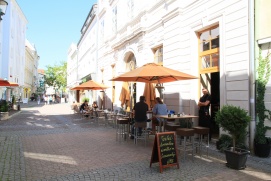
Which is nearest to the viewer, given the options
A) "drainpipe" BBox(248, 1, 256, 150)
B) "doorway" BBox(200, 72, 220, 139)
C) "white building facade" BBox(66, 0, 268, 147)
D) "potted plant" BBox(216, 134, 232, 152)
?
"drainpipe" BBox(248, 1, 256, 150)

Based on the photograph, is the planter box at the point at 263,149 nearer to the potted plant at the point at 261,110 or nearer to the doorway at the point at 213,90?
the potted plant at the point at 261,110

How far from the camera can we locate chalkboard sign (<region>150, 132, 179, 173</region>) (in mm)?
5207

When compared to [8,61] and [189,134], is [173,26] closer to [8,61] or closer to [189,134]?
[189,134]

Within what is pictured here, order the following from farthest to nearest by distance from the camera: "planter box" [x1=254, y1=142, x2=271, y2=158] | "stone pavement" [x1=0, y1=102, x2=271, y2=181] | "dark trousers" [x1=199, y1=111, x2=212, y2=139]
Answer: "dark trousers" [x1=199, y1=111, x2=212, y2=139] < "planter box" [x1=254, y1=142, x2=271, y2=158] < "stone pavement" [x1=0, y1=102, x2=271, y2=181]

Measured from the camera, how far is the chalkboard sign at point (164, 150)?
5207mm

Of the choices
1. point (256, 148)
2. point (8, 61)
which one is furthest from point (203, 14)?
point (8, 61)

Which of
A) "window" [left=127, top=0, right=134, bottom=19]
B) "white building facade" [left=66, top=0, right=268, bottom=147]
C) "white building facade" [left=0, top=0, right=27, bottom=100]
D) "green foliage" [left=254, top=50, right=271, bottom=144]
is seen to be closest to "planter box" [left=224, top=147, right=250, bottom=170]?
"green foliage" [left=254, top=50, right=271, bottom=144]

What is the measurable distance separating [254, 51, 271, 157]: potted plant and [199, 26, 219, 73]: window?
1.79 m

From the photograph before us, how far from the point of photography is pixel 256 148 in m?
6.45

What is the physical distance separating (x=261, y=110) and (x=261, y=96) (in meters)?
0.37

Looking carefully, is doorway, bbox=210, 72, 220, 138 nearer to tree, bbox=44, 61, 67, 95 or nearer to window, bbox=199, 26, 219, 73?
window, bbox=199, 26, 219, 73

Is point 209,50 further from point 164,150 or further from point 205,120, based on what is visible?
point 164,150

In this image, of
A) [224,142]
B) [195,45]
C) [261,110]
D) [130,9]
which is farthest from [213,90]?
[130,9]

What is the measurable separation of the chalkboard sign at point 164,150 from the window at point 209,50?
3.86 metres
